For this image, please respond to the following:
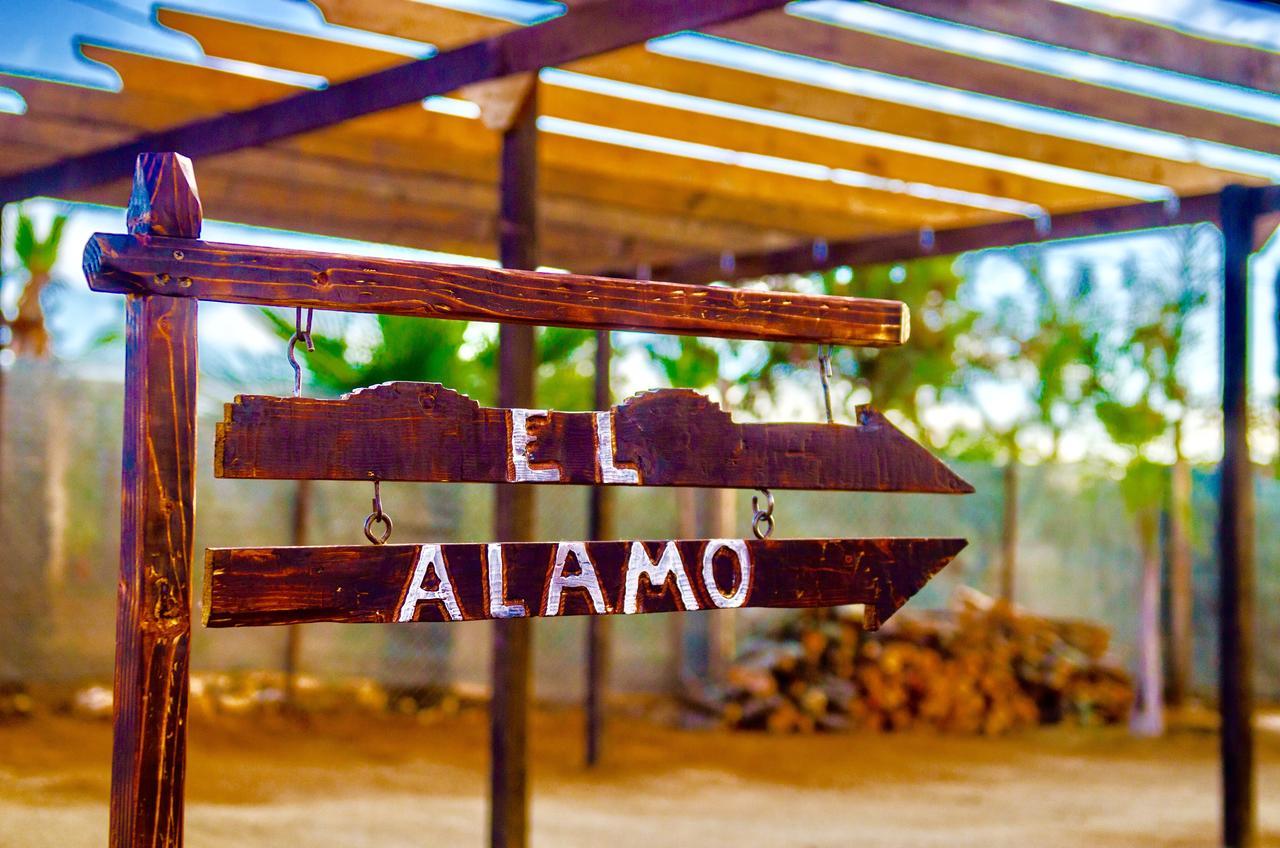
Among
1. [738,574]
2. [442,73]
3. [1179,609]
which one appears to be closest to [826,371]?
[738,574]

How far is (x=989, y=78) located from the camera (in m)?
4.52

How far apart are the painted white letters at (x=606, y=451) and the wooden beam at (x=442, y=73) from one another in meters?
1.43

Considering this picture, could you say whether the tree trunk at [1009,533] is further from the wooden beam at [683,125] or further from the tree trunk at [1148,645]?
the wooden beam at [683,125]

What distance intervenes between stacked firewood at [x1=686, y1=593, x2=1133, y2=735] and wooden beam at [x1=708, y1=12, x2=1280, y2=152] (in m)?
4.62

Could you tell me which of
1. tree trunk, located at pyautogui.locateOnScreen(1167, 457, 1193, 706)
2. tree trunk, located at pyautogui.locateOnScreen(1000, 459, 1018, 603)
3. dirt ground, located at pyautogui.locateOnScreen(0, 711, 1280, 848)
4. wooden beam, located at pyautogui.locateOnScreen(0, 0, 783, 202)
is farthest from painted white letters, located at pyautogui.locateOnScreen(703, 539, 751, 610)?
tree trunk, located at pyautogui.locateOnScreen(1000, 459, 1018, 603)

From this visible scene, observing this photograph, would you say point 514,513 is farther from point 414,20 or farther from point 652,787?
point 652,787

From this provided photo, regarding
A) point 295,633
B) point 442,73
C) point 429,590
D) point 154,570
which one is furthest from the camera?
point 295,633

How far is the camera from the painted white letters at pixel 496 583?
2180mm

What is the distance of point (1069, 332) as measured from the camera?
941cm

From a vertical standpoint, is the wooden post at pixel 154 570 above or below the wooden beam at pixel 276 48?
below

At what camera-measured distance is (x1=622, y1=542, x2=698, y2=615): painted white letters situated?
2285 millimetres

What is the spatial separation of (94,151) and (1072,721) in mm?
7336

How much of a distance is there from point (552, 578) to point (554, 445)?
0.77 feet

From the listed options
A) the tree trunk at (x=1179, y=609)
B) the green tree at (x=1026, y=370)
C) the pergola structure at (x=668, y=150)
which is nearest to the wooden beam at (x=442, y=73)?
the pergola structure at (x=668, y=150)
